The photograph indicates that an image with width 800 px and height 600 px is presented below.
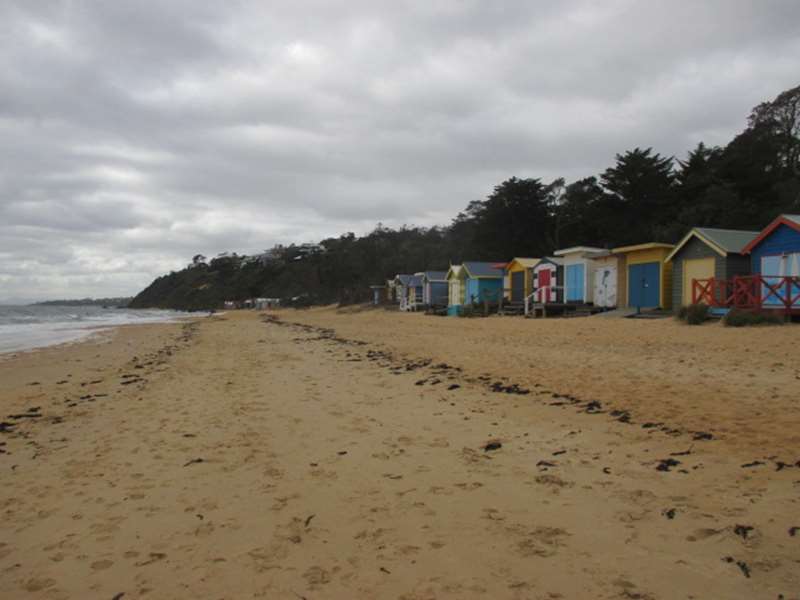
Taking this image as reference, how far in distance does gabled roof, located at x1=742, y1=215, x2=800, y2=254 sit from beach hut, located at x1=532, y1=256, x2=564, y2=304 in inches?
418

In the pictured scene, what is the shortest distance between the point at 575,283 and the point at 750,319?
12.2 meters

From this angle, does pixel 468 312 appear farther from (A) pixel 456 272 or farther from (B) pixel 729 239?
(B) pixel 729 239

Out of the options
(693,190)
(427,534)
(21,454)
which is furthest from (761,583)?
Answer: (693,190)

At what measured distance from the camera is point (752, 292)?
17047 millimetres

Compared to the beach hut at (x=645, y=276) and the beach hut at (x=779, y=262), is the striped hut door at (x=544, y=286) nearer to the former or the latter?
the beach hut at (x=645, y=276)

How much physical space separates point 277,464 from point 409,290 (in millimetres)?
40251

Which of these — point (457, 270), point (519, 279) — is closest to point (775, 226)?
point (519, 279)

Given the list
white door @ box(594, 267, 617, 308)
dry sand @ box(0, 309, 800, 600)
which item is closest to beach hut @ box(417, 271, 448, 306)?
white door @ box(594, 267, 617, 308)

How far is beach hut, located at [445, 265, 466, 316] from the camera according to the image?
35.8 meters

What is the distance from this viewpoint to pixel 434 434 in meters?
5.81

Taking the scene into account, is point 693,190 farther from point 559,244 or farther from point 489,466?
point 489,466

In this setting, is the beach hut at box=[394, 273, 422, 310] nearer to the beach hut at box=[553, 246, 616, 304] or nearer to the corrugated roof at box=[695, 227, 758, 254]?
the beach hut at box=[553, 246, 616, 304]

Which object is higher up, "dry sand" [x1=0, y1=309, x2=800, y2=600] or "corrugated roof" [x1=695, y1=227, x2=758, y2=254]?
"corrugated roof" [x1=695, y1=227, x2=758, y2=254]

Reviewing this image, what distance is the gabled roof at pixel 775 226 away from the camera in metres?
16.3
